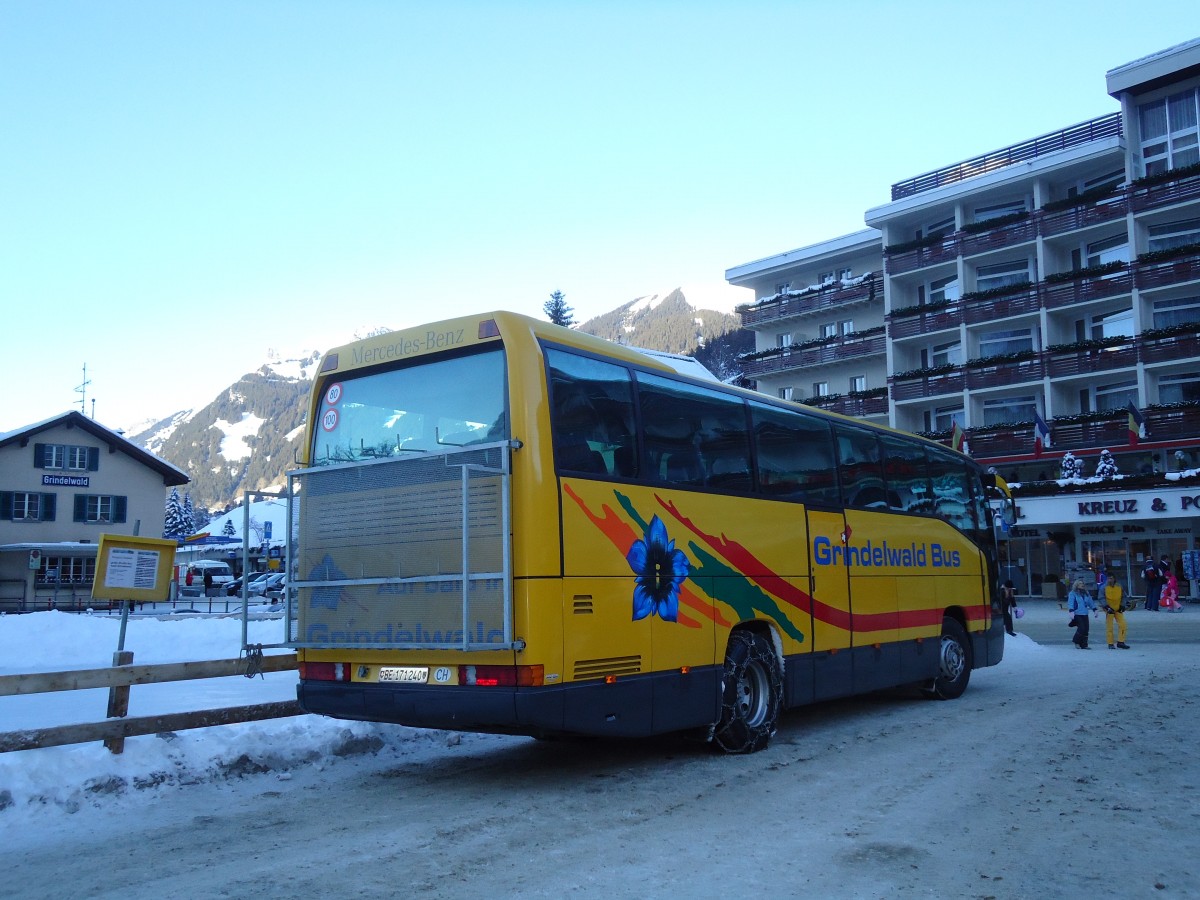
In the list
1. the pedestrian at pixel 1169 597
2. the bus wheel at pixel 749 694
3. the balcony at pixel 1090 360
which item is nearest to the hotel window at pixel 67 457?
the balcony at pixel 1090 360

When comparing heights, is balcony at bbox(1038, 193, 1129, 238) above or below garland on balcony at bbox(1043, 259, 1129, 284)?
above

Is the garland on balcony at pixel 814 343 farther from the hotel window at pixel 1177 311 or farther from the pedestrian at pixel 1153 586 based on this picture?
the pedestrian at pixel 1153 586

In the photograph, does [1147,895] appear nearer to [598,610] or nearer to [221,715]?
[598,610]

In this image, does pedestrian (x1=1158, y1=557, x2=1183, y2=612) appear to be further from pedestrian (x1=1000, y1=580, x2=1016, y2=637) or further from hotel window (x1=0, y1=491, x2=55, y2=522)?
hotel window (x1=0, y1=491, x2=55, y2=522)

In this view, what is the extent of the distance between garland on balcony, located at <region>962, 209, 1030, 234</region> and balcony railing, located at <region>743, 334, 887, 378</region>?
22.1ft

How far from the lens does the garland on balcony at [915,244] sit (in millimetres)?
50438

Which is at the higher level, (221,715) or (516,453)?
(516,453)

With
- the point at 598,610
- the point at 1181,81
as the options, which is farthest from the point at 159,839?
the point at 1181,81

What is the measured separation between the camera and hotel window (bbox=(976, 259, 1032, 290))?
48.4m

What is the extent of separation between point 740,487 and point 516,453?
3027mm

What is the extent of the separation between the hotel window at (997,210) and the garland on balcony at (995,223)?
0.30 meters

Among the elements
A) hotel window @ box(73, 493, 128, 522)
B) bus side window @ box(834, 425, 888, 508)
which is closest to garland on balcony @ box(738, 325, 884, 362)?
hotel window @ box(73, 493, 128, 522)

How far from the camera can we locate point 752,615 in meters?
9.74

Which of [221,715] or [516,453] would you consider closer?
[516,453]
